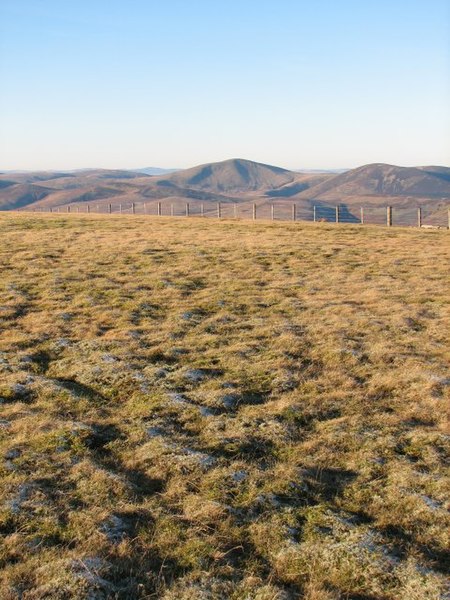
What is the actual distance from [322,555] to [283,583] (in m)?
0.62

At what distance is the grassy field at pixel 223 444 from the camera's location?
5.91 m

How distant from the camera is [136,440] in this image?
347 inches

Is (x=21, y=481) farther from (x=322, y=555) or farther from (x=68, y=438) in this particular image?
(x=322, y=555)

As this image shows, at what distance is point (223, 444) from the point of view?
28.5 ft

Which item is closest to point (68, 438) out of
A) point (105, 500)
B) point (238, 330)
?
point (105, 500)

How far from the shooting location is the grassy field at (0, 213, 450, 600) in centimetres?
591

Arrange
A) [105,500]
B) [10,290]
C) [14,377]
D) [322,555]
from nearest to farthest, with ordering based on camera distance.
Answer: [322,555]
[105,500]
[14,377]
[10,290]

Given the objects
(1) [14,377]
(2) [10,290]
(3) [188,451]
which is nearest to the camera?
(3) [188,451]

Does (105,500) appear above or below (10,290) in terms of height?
below

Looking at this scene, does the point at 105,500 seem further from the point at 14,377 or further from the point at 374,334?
the point at 374,334

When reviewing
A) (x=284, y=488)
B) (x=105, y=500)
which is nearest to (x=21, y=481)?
(x=105, y=500)

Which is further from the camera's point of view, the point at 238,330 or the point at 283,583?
the point at 238,330

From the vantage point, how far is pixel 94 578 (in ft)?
18.6

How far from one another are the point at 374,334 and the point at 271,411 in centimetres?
569
